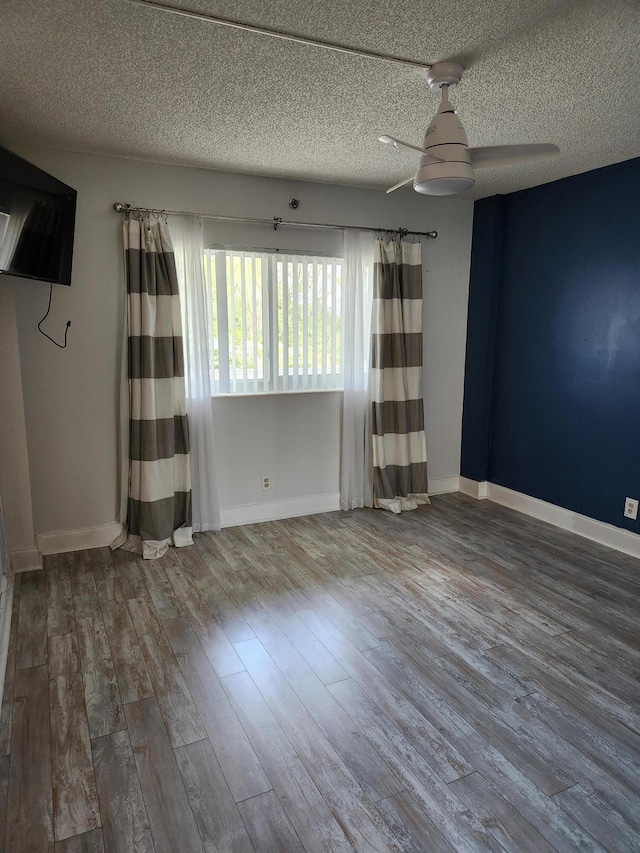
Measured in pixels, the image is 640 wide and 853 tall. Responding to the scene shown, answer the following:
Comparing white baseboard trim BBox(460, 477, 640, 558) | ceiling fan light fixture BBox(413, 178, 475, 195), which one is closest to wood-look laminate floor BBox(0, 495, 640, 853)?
white baseboard trim BBox(460, 477, 640, 558)

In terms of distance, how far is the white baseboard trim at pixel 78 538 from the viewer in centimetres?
345

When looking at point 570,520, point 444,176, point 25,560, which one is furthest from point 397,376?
point 25,560

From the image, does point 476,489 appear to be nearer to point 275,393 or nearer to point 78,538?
point 275,393

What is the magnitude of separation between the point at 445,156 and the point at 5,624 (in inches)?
113

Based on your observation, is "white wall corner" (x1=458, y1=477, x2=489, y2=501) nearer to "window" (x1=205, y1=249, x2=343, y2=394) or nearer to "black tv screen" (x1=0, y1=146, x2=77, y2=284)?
"window" (x1=205, y1=249, x2=343, y2=394)

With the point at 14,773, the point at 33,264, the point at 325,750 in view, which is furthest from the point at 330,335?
the point at 14,773

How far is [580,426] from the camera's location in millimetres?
3824

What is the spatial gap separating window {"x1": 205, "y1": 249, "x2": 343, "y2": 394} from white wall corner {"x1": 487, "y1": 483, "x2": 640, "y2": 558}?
1759mm

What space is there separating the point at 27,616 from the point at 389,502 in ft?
8.76

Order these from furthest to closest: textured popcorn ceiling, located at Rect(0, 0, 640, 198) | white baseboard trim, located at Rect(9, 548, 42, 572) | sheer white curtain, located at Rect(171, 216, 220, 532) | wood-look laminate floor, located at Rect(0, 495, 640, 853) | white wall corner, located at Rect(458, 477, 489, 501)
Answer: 1. white wall corner, located at Rect(458, 477, 489, 501)
2. sheer white curtain, located at Rect(171, 216, 220, 532)
3. white baseboard trim, located at Rect(9, 548, 42, 572)
4. textured popcorn ceiling, located at Rect(0, 0, 640, 198)
5. wood-look laminate floor, located at Rect(0, 495, 640, 853)

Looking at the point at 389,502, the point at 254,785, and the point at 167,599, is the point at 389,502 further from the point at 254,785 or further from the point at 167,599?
the point at 254,785

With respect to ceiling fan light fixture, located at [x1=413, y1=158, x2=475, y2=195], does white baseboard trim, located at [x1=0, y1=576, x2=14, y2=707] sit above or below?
below

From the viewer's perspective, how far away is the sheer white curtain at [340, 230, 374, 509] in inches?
162

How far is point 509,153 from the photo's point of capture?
2.16m
